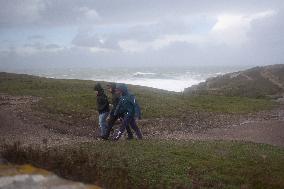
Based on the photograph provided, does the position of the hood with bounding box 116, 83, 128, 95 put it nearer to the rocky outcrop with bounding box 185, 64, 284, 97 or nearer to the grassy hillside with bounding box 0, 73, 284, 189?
the grassy hillside with bounding box 0, 73, 284, 189

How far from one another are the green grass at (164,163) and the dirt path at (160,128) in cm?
397

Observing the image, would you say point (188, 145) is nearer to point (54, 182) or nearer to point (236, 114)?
point (54, 182)


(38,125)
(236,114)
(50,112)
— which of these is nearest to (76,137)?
(38,125)

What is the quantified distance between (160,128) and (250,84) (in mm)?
39589

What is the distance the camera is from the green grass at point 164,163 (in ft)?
41.5

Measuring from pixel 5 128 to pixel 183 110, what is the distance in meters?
16.4

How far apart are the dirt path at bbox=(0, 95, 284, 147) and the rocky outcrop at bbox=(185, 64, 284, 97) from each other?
2485 centimetres

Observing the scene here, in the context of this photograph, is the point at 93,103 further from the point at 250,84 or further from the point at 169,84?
the point at 169,84

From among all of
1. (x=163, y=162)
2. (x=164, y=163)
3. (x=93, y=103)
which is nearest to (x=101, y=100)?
(x=163, y=162)

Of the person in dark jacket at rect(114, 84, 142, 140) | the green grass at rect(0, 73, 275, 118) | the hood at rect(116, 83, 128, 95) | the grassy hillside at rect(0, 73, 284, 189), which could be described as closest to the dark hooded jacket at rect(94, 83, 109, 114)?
the person in dark jacket at rect(114, 84, 142, 140)

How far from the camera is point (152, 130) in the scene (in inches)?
1077

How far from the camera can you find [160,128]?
28.0 m

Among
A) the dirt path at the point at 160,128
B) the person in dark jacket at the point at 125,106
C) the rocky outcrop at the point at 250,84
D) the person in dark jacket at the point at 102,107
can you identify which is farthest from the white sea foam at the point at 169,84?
the person in dark jacket at the point at 125,106

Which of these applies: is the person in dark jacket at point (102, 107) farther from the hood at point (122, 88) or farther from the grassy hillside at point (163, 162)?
the grassy hillside at point (163, 162)
